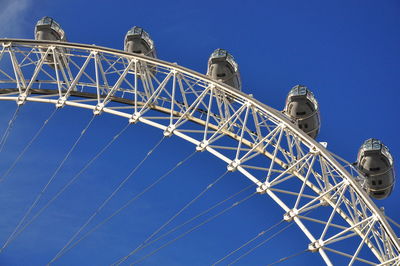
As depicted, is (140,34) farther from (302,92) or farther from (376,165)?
(376,165)

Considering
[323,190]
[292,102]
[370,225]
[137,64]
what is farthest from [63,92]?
[370,225]

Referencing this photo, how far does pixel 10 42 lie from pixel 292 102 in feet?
39.3

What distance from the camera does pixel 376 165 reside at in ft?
105

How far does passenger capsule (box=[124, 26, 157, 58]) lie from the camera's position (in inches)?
1441

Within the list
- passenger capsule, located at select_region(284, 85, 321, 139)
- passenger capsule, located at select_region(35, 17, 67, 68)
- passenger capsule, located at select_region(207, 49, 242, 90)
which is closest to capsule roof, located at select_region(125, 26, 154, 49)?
passenger capsule, located at select_region(207, 49, 242, 90)

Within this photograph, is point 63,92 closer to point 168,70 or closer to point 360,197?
point 168,70

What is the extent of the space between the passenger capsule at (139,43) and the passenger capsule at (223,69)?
2.96 metres

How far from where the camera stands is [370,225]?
95.2 feet

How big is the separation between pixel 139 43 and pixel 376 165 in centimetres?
1114

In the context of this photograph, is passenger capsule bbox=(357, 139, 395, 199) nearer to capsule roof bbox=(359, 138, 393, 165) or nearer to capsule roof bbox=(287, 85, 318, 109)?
capsule roof bbox=(359, 138, 393, 165)

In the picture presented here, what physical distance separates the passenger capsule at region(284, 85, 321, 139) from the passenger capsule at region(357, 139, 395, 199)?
240 cm

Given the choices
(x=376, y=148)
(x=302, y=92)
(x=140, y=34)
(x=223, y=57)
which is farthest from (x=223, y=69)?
(x=376, y=148)

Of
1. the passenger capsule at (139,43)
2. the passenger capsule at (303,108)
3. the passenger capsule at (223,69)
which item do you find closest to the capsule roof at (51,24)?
the passenger capsule at (139,43)

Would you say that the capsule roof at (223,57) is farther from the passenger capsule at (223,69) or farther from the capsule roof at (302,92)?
the capsule roof at (302,92)
